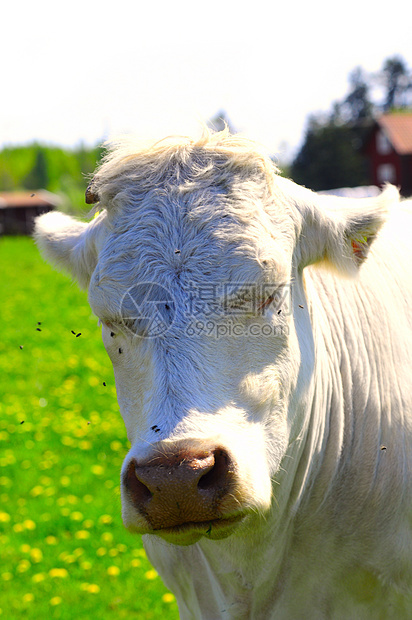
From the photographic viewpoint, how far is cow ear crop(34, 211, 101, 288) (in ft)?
10.5

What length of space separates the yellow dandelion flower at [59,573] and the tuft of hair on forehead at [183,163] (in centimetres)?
353

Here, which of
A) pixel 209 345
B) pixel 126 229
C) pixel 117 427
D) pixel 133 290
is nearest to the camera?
pixel 209 345

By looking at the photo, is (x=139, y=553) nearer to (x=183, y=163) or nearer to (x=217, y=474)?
(x=217, y=474)

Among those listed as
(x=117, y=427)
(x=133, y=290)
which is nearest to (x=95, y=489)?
(x=117, y=427)

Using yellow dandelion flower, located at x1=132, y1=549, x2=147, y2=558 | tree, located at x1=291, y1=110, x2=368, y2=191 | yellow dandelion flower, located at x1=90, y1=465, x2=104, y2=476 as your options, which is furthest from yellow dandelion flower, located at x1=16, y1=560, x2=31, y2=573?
tree, located at x1=291, y1=110, x2=368, y2=191

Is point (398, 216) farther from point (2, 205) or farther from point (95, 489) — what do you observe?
point (2, 205)

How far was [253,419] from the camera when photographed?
2422mm

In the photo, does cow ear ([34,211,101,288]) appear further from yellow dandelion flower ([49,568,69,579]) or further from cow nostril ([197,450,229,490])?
yellow dandelion flower ([49,568,69,579])

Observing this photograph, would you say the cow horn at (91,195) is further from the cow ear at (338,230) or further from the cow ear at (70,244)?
the cow ear at (338,230)

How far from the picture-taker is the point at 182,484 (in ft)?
6.92

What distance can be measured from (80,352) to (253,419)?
9.22 m

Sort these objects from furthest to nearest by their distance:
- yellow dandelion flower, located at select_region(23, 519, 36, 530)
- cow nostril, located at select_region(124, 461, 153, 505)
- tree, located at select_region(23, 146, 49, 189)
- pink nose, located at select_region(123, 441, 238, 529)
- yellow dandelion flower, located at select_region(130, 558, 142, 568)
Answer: tree, located at select_region(23, 146, 49, 189) → yellow dandelion flower, located at select_region(23, 519, 36, 530) → yellow dandelion flower, located at select_region(130, 558, 142, 568) → cow nostril, located at select_region(124, 461, 153, 505) → pink nose, located at select_region(123, 441, 238, 529)

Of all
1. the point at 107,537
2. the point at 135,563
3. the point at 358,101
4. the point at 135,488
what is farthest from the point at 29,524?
the point at 358,101

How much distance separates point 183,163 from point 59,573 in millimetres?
3850
